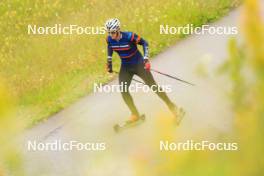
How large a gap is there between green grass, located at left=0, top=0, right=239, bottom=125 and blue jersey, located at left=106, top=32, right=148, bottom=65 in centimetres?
287

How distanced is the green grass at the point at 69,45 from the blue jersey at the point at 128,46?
113 inches

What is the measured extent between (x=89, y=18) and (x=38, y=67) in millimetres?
2147

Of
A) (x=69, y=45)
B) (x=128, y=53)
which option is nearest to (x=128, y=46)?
(x=128, y=53)

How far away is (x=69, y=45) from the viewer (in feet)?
42.5

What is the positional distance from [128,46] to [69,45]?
17.8ft

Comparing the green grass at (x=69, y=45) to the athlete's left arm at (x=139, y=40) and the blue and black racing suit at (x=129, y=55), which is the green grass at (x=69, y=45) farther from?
the athlete's left arm at (x=139, y=40)

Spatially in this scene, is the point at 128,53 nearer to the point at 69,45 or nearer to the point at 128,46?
the point at 128,46

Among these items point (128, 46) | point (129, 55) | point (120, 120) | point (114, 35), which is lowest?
point (120, 120)

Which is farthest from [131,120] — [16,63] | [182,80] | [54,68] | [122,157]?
[16,63]

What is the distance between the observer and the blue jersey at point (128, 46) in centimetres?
766

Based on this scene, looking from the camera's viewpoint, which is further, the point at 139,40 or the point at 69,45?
the point at 69,45

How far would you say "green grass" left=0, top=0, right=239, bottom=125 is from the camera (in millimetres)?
11055

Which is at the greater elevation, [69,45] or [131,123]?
[69,45]

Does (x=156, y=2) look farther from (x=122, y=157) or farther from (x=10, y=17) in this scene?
(x=122, y=157)
